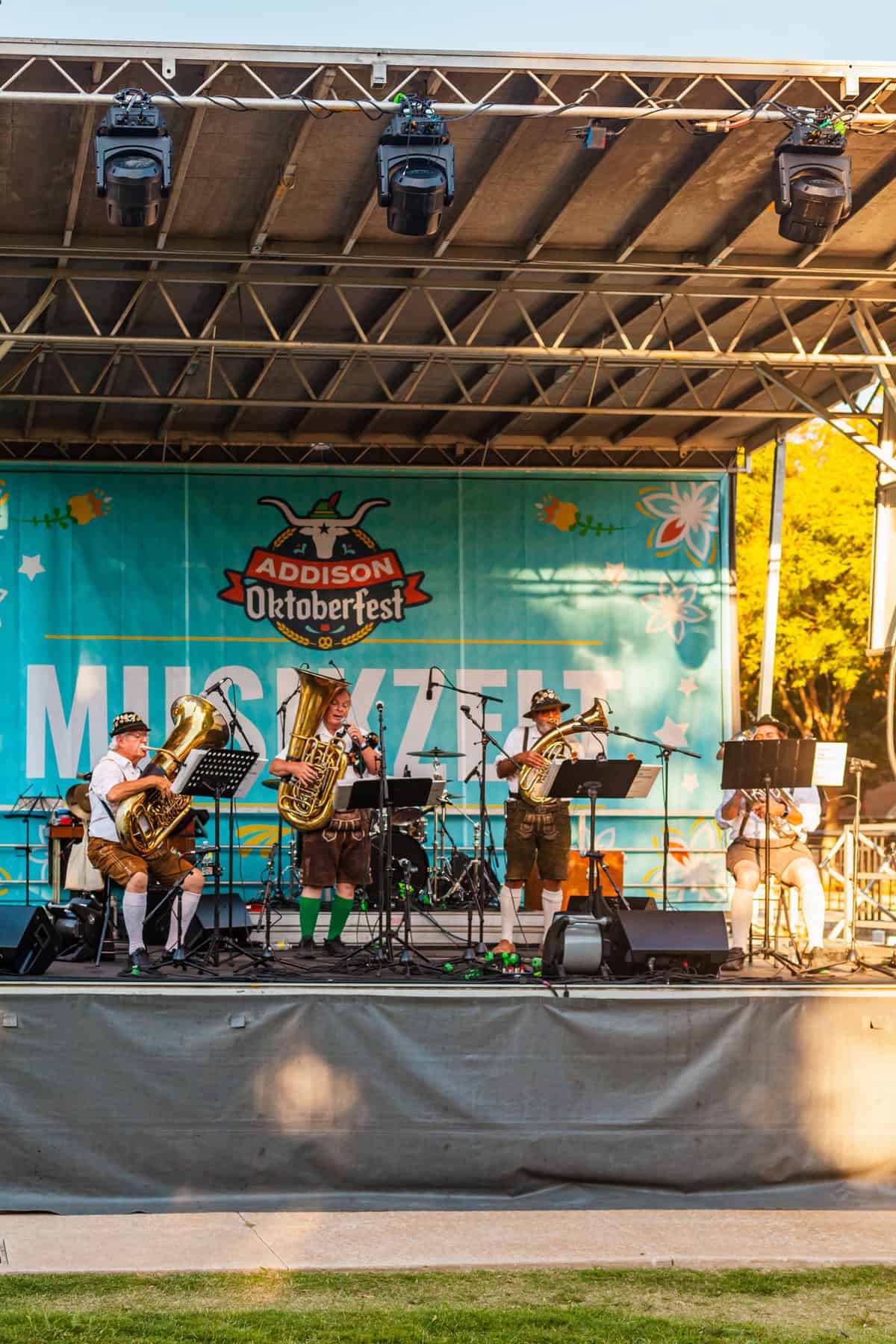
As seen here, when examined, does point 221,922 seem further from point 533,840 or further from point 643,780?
point 643,780

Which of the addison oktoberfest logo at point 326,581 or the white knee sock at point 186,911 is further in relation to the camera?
the addison oktoberfest logo at point 326,581

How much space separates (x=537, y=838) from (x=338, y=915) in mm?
1427

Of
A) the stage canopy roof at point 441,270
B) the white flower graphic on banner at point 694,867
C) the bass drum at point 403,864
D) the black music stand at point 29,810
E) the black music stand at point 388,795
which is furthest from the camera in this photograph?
the white flower graphic on banner at point 694,867

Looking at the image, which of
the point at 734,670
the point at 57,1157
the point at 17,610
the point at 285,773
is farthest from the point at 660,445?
the point at 57,1157

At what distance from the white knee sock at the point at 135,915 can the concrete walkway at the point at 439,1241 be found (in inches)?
131

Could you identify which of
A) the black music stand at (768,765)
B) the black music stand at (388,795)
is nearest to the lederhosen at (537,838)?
the black music stand at (388,795)

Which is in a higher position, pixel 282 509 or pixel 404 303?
pixel 404 303

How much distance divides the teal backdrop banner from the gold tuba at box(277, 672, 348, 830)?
5175mm

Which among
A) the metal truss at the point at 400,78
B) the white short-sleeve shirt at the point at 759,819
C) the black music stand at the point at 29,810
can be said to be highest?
the metal truss at the point at 400,78

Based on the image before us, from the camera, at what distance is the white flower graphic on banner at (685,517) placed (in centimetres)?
1647

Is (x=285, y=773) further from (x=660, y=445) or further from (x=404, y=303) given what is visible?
(x=660, y=445)

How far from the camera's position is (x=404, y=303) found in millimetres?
12719

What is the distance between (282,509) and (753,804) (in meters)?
7.37

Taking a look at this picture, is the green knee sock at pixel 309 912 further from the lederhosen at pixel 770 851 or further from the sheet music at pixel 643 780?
the lederhosen at pixel 770 851
